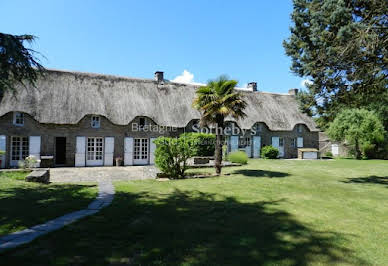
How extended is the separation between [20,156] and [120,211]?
14.3m

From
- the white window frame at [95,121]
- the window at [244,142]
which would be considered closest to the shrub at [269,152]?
the window at [244,142]

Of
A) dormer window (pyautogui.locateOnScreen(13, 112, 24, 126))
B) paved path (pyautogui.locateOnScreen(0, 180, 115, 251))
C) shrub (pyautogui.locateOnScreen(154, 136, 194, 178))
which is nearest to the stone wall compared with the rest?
dormer window (pyautogui.locateOnScreen(13, 112, 24, 126))

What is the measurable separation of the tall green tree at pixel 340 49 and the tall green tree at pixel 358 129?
14502 mm

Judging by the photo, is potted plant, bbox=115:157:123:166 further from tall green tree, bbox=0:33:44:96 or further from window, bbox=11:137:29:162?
tall green tree, bbox=0:33:44:96

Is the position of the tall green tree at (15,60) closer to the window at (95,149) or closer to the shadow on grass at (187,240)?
the shadow on grass at (187,240)

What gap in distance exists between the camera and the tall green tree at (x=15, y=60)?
22.4 ft

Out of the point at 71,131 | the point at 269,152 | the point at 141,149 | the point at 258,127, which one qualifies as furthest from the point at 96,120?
the point at 269,152

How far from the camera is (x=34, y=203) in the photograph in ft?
21.3

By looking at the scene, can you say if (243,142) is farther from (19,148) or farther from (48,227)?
(48,227)

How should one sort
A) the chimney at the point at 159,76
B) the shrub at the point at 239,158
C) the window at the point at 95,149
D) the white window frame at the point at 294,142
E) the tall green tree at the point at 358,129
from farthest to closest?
the white window frame at the point at 294,142 → the tall green tree at the point at 358,129 → the chimney at the point at 159,76 → the window at the point at 95,149 → the shrub at the point at 239,158

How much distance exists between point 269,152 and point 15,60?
69.4 ft

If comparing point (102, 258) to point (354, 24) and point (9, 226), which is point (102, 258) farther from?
point (354, 24)

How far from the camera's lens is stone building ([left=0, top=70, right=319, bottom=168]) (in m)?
16.2

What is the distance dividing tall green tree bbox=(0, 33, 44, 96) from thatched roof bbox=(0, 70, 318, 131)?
8060 mm
